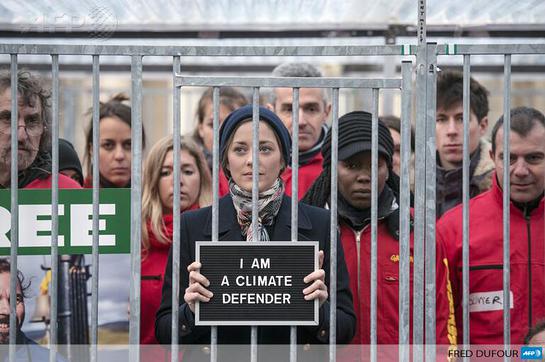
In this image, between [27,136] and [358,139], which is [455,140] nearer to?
[358,139]

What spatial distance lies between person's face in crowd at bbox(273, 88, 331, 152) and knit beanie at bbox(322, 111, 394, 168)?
4.30 feet

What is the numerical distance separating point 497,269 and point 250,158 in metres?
1.24

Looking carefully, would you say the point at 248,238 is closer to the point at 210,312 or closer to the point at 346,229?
the point at 210,312

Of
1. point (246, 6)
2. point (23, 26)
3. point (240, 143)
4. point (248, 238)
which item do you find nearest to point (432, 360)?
point (248, 238)

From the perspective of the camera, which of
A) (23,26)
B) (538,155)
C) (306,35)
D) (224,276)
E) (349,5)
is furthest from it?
(306,35)

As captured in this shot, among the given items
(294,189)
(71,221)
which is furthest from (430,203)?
(71,221)

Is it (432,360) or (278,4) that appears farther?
(278,4)

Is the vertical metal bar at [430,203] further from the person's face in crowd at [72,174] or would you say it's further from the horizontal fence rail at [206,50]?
the person's face in crowd at [72,174]

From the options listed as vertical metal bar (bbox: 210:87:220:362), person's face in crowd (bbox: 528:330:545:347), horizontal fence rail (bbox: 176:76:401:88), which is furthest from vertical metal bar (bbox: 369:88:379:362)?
person's face in crowd (bbox: 528:330:545:347)

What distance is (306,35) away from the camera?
21.4 ft

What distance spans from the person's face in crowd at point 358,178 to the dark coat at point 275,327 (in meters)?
0.27

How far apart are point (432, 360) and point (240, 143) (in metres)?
1.07

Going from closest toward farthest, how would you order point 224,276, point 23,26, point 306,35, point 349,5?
point 224,276 < point 23,26 < point 349,5 < point 306,35

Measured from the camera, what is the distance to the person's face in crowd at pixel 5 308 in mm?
3760
